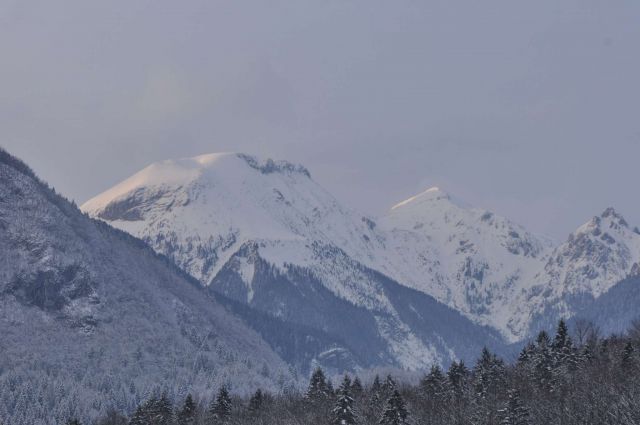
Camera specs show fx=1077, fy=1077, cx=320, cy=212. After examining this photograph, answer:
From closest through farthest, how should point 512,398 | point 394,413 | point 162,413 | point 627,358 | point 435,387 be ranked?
point 512,398 → point 394,413 → point 627,358 → point 162,413 → point 435,387

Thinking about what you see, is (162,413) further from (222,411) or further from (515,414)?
(515,414)

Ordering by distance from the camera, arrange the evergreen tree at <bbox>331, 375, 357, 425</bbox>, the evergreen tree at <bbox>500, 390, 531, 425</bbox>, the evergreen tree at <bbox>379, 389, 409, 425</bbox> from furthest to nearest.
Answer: the evergreen tree at <bbox>331, 375, 357, 425</bbox>
the evergreen tree at <bbox>379, 389, 409, 425</bbox>
the evergreen tree at <bbox>500, 390, 531, 425</bbox>

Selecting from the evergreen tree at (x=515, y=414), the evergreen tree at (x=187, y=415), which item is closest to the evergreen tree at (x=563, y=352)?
the evergreen tree at (x=515, y=414)

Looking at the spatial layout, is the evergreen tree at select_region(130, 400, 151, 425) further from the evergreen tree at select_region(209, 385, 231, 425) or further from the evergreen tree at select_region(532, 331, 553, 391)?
the evergreen tree at select_region(532, 331, 553, 391)

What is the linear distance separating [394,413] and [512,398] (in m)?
16.3

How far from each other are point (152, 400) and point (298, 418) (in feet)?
88.2

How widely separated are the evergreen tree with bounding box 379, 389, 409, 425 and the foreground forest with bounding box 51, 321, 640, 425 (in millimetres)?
137

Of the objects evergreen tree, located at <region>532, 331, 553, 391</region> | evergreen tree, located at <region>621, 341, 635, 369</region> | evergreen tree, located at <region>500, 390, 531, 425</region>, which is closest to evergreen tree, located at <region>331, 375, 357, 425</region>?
evergreen tree, located at <region>500, 390, 531, 425</region>

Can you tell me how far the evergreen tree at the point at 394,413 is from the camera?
482 ft

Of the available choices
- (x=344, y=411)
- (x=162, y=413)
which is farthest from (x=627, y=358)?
(x=162, y=413)

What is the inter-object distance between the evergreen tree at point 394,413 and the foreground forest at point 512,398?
0.14m

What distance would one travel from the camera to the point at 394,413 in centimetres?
14712

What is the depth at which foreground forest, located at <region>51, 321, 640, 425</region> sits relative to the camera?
14312 centimetres

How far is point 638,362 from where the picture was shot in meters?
161
